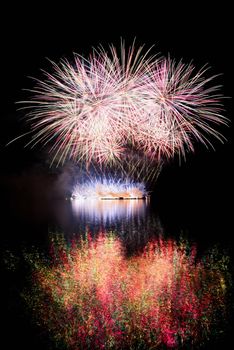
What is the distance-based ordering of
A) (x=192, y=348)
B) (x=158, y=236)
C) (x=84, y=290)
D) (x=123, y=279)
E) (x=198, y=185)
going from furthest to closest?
1. (x=198, y=185)
2. (x=158, y=236)
3. (x=123, y=279)
4. (x=84, y=290)
5. (x=192, y=348)

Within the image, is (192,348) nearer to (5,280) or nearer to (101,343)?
(101,343)

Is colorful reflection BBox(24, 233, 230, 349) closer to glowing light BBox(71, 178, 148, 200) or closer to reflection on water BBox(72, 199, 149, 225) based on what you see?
reflection on water BBox(72, 199, 149, 225)

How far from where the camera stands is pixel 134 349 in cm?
425

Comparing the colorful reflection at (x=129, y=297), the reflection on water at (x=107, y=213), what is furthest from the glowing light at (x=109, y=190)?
the colorful reflection at (x=129, y=297)

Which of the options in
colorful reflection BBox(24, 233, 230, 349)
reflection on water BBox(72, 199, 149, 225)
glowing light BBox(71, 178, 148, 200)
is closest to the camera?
colorful reflection BBox(24, 233, 230, 349)

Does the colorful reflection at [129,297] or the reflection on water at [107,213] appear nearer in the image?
the colorful reflection at [129,297]

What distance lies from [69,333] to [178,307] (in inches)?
70.9

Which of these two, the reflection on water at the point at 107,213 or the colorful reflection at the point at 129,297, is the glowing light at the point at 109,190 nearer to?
the reflection on water at the point at 107,213

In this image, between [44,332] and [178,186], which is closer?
[44,332]

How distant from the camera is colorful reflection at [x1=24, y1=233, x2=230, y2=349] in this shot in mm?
4621

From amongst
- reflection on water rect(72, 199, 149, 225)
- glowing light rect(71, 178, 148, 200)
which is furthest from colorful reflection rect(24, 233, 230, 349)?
→ glowing light rect(71, 178, 148, 200)

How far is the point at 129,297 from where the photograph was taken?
5914 millimetres

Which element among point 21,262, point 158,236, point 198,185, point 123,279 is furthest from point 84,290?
point 198,185

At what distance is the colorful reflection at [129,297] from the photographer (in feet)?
15.2
